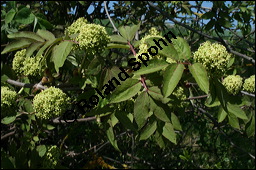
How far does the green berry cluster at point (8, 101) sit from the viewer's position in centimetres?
217

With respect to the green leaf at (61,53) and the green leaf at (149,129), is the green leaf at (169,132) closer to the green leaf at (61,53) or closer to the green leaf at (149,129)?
the green leaf at (149,129)

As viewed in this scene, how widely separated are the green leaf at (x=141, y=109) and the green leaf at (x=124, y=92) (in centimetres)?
5

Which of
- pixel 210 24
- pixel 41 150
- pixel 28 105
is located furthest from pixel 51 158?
pixel 210 24

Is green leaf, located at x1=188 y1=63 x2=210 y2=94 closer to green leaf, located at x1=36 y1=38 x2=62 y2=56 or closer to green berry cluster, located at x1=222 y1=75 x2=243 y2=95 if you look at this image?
green leaf, located at x1=36 y1=38 x2=62 y2=56

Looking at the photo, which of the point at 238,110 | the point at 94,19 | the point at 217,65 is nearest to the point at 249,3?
the point at 94,19

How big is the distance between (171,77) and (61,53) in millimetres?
582

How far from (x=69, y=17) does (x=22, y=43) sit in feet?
6.98

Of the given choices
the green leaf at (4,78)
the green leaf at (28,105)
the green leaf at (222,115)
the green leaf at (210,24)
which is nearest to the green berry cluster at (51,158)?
the green leaf at (28,105)

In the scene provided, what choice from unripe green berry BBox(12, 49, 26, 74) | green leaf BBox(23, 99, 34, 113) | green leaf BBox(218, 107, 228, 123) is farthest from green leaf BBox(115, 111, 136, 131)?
unripe green berry BBox(12, 49, 26, 74)

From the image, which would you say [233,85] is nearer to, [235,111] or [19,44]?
[235,111]

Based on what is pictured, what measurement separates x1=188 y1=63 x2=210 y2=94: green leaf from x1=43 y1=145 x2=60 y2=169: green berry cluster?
61.1 inches

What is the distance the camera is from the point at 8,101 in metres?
2.19

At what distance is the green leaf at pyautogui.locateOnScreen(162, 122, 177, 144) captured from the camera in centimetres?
172

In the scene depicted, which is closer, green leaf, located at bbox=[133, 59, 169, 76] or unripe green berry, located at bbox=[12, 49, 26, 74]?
green leaf, located at bbox=[133, 59, 169, 76]
